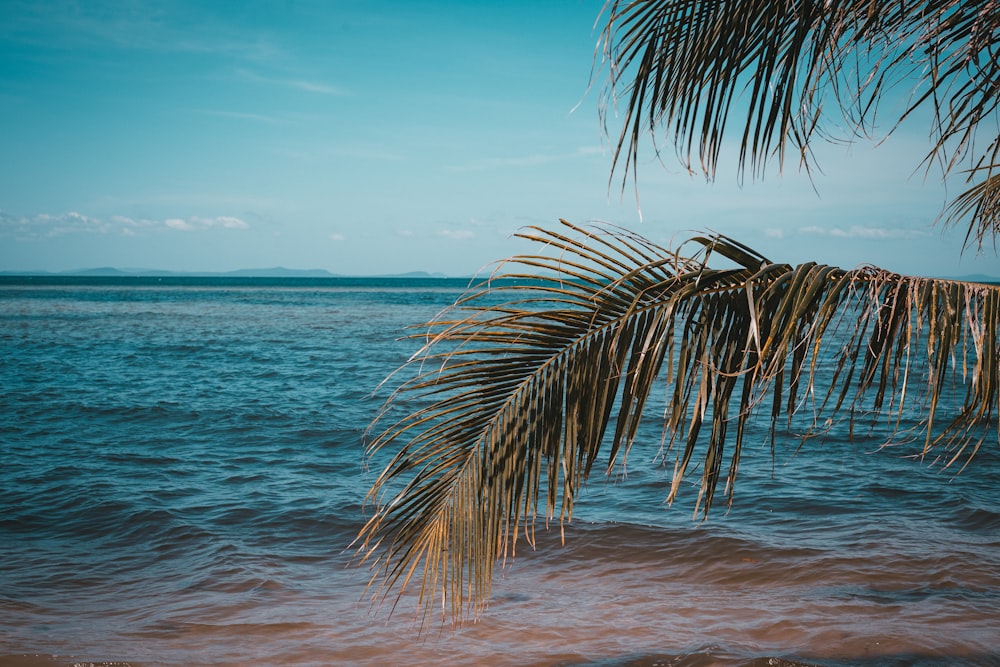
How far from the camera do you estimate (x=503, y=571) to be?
497 cm

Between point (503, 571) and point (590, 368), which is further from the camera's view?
point (503, 571)

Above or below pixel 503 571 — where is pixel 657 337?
above

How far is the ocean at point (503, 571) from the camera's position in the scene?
185 inches

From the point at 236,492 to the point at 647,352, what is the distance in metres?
6.84

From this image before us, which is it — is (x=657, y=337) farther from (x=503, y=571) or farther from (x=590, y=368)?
(x=503, y=571)

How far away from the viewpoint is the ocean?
469 cm

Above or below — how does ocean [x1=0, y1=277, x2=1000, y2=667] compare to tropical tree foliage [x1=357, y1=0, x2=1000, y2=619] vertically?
below

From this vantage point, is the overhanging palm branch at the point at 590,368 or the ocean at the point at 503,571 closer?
the overhanging palm branch at the point at 590,368

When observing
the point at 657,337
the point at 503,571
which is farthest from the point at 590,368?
the point at 503,571

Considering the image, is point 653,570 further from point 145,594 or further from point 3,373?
point 3,373

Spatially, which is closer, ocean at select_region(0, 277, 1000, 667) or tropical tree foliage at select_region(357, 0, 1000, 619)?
tropical tree foliage at select_region(357, 0, 1000, 619)

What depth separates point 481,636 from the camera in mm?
4820

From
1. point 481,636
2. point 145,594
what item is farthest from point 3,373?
point 481,636

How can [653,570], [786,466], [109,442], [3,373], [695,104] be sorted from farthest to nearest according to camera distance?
1. [3,373]
2. [109,442]
3. [786,466]
4. [653,570]
5. [695,104]
